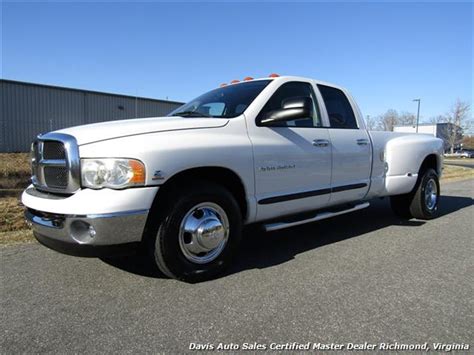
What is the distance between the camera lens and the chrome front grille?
2.92 meters

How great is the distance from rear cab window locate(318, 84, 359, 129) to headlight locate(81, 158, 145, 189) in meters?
2.67

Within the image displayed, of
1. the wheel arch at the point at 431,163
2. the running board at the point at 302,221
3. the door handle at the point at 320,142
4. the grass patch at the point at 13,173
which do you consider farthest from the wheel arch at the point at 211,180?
the grass patch at the point at 13,173

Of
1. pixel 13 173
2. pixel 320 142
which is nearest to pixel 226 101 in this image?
pixel 320 142

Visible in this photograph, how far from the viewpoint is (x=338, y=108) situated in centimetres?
496

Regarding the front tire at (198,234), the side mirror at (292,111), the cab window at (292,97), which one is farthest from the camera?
the cab window at (292,97)

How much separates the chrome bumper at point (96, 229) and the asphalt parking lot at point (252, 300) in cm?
46

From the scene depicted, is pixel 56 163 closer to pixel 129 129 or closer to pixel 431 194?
pixel 129 129

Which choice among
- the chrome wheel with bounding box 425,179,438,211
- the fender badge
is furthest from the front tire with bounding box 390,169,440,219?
the fender badge

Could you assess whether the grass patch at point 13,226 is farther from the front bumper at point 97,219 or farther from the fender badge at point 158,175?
the fender badge at point 158,175

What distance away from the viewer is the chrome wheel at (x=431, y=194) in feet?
19.8

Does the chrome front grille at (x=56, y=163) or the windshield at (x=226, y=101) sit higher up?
the windshield at (x=226, y=101)

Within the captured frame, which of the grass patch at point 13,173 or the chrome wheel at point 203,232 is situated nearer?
the chrome wheel at point 203,232

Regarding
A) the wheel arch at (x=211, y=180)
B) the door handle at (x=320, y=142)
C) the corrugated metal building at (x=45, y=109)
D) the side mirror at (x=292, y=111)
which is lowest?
the wheel arch at (x=211, y=180)

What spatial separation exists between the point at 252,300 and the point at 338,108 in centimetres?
296
